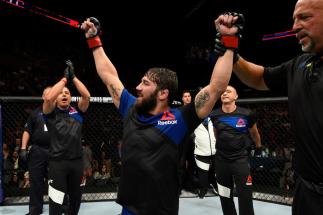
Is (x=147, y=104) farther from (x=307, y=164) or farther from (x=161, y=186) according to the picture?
(x=307, y=164)

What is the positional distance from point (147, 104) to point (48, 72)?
8557mm

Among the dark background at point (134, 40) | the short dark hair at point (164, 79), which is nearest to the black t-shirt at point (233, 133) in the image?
the short dark hair at point (164, 79)

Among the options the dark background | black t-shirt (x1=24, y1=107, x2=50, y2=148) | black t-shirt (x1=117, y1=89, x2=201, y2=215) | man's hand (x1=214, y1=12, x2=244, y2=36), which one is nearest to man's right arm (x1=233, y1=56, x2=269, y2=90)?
man's hand (x1=214, y1=12, x2=244, y2=36)

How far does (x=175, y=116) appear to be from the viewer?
194cm

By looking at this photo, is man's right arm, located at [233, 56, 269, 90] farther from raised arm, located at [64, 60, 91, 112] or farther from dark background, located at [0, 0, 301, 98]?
dark background, located at [0, 0, 301, 98]

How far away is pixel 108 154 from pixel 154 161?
5643 millimetres

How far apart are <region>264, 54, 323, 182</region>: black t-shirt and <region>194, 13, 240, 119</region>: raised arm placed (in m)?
0.31

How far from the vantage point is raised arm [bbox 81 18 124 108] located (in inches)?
84.0

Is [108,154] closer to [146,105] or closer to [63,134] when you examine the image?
[63,134]

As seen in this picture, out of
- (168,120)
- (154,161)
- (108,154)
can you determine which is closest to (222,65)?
(168,120)

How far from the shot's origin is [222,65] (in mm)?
1700

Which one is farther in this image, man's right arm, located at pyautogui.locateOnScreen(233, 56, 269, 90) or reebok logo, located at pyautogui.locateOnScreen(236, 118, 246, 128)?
reebok logo, located at pyautogui.locateOnScreen(236, 118, 246, 128)

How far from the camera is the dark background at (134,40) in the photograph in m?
9.68

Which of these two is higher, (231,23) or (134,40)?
(134,40)
